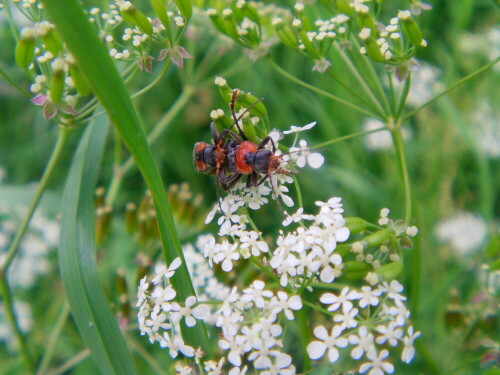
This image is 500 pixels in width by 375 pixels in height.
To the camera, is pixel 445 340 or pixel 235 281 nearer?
pixel 235 281

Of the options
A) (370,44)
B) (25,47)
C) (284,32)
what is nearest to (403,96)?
(370,44)

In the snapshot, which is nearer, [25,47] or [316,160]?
[25,47]

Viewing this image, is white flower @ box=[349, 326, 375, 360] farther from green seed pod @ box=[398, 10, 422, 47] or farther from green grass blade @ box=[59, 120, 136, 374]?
green seed pod @ box=[398, 10, 422, 47]

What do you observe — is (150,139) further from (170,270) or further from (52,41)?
(170,270)

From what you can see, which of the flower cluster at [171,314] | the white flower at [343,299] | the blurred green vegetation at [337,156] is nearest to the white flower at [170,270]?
the flower cluster at [171,314]

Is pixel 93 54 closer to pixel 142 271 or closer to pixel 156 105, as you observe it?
pixel 142 271

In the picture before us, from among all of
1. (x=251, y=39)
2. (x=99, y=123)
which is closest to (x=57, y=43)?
(x=99, y=123)

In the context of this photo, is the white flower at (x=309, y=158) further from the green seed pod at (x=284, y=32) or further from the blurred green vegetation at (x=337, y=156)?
the blurred green vegetation at (x=337, y=156)
